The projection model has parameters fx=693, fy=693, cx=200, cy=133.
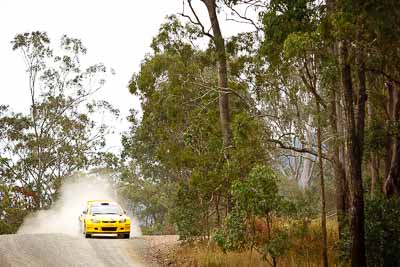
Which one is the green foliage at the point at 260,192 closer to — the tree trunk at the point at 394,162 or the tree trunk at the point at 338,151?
the tree trunk at the point at 338,151

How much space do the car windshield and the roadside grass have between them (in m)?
7.97

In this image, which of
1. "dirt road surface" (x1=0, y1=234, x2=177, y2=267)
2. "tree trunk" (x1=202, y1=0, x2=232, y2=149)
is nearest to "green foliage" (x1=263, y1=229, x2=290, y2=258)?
"dirt road surface" (x1=0, y1=234, x2=177, y2=267)

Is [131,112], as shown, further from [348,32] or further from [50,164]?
[348,32]

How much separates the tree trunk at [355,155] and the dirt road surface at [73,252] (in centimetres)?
612

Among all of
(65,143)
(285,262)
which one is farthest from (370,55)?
(65,143)

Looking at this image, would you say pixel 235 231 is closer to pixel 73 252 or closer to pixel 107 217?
pixel 73 252

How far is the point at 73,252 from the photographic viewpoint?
1862 centimetres

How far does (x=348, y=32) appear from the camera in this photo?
43.4ft

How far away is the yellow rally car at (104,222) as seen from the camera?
24.3 m

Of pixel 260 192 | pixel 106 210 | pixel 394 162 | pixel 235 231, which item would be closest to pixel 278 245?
pixel 235 231

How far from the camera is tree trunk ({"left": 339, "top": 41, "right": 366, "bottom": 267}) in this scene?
13.0 meters

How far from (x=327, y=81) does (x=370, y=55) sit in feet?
4.08

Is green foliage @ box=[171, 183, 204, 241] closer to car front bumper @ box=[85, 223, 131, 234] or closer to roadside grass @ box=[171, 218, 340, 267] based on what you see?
roadside grass @ box=[171, 218, 340, 267]

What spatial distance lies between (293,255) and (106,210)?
11473 mm
